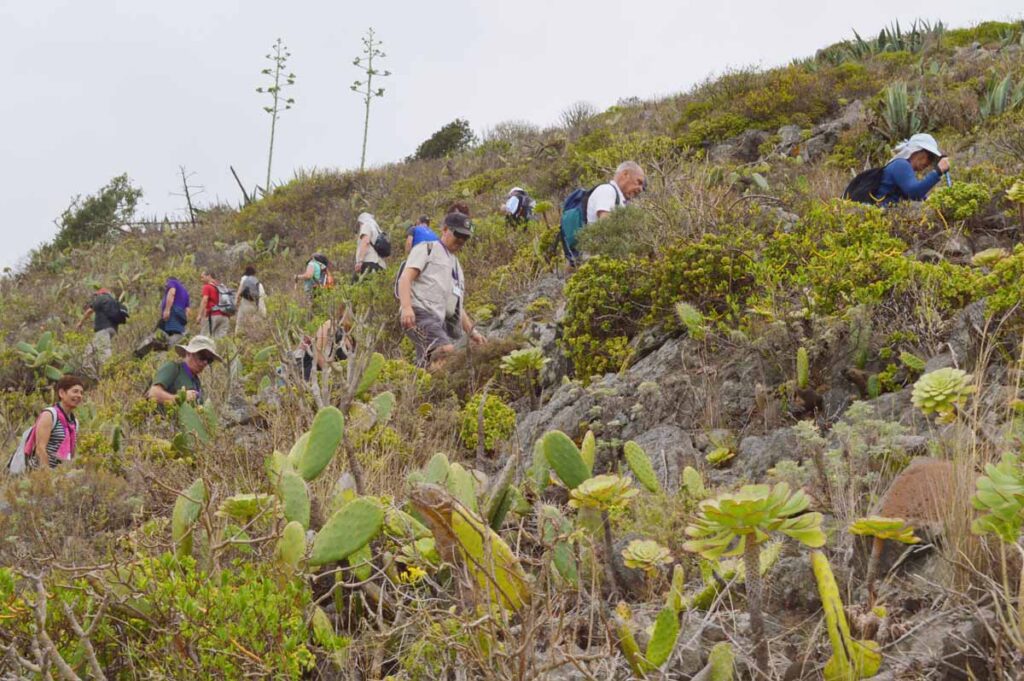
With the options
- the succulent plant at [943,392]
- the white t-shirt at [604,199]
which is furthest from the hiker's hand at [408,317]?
the succulent plant at [943,392]

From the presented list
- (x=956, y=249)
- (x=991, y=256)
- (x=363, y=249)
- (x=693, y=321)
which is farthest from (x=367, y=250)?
(x=991, y=256)

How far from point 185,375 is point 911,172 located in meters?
5.62

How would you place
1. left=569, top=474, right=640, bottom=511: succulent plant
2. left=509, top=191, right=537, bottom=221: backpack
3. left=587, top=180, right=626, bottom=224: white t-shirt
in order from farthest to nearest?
1. left=509, top=191, right=537, bottom=221: backpack
2. left=587, top=180, right=626, bottom=224: white t-shirt
3. left=569, top=474, right=640, bottom=511: succulent plant

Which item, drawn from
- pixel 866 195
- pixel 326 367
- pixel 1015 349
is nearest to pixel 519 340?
pixel 866 195

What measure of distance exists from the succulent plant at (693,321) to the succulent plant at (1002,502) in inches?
120

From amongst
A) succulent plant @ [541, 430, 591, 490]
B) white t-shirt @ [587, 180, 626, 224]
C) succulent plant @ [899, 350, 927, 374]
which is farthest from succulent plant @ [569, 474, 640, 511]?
white t-shirt @ [587, 180, 626, 224]

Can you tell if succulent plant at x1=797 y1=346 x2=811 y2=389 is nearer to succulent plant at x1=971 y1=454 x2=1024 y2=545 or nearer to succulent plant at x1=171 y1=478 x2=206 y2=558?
succulent plant at x1=971 y1=454 x2=1024 y2=545

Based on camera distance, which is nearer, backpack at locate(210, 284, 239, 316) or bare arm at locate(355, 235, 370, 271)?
bare arm at locate(355, 235, 370, 271)

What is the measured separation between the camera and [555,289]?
8422 millimetres

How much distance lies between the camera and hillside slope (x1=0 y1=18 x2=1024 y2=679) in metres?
2.33

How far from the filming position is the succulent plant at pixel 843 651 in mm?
2123

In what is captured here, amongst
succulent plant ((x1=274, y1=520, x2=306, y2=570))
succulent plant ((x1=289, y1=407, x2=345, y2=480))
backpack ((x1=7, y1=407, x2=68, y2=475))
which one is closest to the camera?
succulent plant ((x1=274, y1=520, x2=306, y2=570))

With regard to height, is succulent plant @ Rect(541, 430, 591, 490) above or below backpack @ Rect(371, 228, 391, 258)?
below

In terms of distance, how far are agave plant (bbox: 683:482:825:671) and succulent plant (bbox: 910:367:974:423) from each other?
1.08 meters
